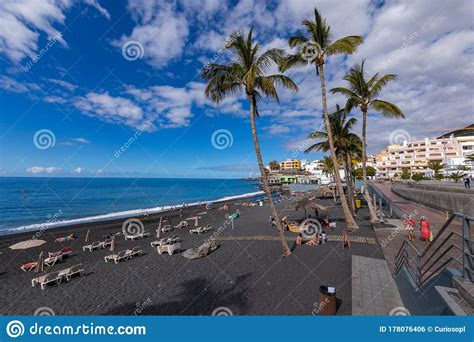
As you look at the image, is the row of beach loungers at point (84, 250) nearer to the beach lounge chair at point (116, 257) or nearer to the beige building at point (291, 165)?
the beach lounge chair at point (116, 257)

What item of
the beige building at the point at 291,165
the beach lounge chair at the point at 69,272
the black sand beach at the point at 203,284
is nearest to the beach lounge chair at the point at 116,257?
the black sand beach at the point at 203,284

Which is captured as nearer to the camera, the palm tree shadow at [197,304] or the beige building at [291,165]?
the palm tree shadow at [197,304]

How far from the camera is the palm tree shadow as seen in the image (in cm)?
719

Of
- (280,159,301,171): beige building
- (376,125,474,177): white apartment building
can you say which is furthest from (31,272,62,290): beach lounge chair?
(280,159,301,171): beige building

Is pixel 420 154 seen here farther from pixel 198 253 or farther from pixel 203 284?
pixel 203 284

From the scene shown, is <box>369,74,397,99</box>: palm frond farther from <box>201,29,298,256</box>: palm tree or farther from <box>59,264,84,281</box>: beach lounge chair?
<box>59,264,84,281</box>: beach lounge chair

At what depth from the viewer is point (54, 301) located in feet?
28.9

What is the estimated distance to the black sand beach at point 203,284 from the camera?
24.3 ft

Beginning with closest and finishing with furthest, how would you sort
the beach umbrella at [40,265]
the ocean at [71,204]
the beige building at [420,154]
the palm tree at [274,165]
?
the beach umbrella at [40,265] → the ocean at [71,204] → the beige building at [420,154] → the palm tree at [274,165]

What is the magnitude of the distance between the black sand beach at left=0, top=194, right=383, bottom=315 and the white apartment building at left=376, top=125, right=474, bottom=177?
75.8m

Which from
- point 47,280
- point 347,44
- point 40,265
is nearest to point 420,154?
point 347,44

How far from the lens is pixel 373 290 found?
7.09m

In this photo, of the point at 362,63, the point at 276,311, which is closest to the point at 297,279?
the point at 276,311

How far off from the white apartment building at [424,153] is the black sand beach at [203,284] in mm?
75806
